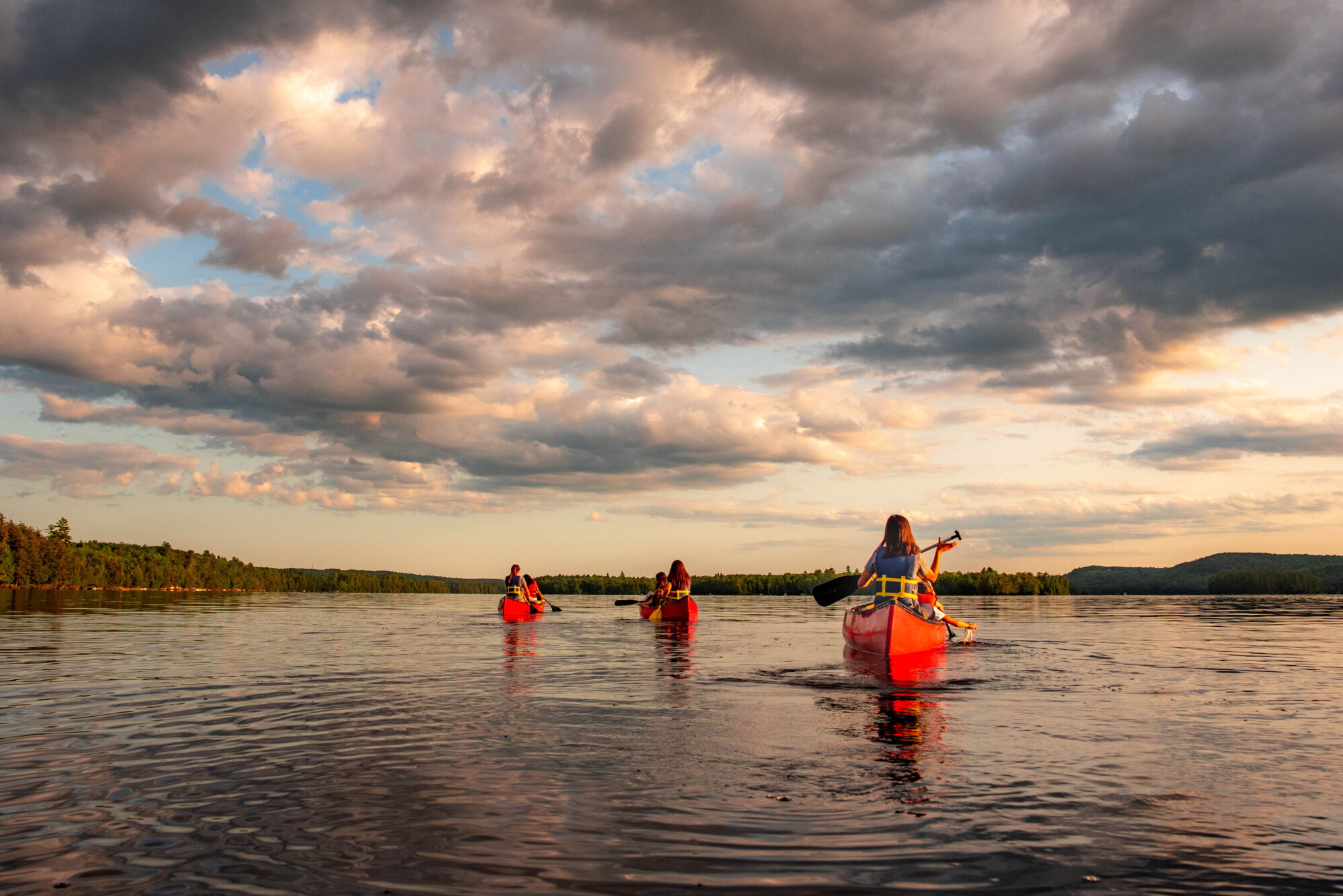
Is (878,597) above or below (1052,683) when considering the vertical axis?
above

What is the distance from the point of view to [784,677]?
17.3 m

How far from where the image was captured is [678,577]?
38.4 m

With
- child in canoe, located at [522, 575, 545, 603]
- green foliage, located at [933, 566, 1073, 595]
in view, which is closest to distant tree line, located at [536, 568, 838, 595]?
green foliage, located at [933, 566, 1073, 595]

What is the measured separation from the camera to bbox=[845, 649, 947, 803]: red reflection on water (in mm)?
8453

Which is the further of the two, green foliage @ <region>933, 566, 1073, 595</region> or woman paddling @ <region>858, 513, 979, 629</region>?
green foliage @ <region>933, 566, 1073, 595</region>

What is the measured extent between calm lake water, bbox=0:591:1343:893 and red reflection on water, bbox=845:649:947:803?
0.31 feet

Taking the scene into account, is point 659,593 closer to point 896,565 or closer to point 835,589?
point 835,589

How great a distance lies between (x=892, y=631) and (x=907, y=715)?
732 centimetres

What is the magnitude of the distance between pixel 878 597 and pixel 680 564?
18254 millimetres

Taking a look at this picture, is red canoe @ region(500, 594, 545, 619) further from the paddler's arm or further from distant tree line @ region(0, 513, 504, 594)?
distant tree line @ region(0, 513, 504, 594)

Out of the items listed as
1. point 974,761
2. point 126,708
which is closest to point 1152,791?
point 974,761

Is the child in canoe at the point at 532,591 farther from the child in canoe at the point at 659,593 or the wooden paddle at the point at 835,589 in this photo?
→ the wooden paddle at the point at 835,589

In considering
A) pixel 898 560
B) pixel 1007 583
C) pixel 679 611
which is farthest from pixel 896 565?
pixel 1007 583

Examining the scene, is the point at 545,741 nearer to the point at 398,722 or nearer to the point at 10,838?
the point at 398,722
